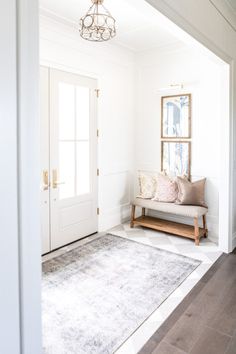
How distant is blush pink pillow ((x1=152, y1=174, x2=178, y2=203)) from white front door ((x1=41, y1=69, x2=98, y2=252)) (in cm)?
95

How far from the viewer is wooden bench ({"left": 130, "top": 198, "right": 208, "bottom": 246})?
12.5 ft

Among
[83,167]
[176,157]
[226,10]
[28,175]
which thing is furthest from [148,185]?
[28,175]

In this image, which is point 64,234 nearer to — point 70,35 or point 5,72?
point 70,35

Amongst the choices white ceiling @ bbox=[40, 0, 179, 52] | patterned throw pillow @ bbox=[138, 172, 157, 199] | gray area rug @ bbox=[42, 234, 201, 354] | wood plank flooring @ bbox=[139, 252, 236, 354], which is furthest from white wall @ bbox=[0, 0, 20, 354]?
patterned throw pillow @ bbox=[138, 172, 157, 199]

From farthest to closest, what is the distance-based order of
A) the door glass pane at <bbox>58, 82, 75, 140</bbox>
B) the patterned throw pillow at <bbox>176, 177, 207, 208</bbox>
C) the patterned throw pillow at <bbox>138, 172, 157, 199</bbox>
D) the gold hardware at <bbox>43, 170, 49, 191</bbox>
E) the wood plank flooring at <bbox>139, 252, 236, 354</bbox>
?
the patterned throw pillow at <bbox>138, 172, 157, 199</bbox> → the patterned throw pillow at <bbox>176, 177, 207, 208</bbox> → the door glass pane at <bbox>58, 82, 75, 140</bbox> → the gold hardware at <bbox>43, 170, 49, 191</bbox> → the wood plank flooring at <bbox>139, 252, 236, 354</bbox>

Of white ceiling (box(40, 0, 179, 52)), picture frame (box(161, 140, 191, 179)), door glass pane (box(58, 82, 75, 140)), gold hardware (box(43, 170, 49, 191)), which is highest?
white ceiling (box(40, 0, 179, 52))

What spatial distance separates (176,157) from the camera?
4.45 meters

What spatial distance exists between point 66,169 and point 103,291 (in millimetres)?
1677

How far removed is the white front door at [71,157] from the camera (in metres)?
3.51

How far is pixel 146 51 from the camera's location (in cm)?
460

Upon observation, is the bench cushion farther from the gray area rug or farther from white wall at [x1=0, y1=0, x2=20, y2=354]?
white wall at [x1=0, y1=0, x2=20, y2=354]

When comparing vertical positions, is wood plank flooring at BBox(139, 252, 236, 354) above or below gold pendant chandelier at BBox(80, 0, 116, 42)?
below

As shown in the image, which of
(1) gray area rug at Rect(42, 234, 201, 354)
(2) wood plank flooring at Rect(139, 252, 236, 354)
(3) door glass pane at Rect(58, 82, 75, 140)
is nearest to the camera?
(2) wood plank flooring at Rect(139, 252, 236, 354)

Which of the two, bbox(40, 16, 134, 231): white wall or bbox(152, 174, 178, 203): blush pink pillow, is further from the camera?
bbox(152, 174, 178, 203): blush pink pillow
